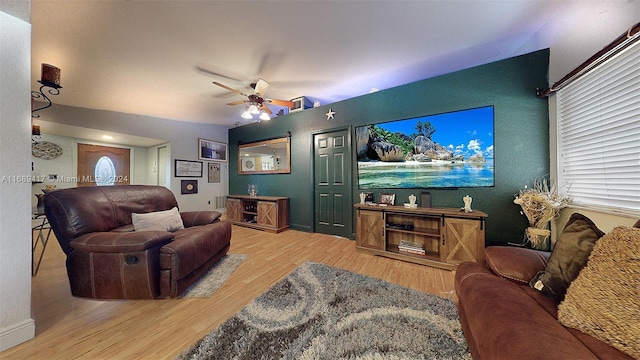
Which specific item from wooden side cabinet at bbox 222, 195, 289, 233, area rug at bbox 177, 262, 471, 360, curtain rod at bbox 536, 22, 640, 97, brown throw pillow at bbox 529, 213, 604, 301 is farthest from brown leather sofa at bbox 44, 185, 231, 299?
curtain rod at bbox 536, 22, 640, 97

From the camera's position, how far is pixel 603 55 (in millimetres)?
1381

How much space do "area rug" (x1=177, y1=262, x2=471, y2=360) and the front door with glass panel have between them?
19.6ft

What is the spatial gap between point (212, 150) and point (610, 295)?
21.2 feet

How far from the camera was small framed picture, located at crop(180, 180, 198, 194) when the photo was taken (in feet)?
16.2

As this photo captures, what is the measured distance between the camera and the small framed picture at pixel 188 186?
4938mm

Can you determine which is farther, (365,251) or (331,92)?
(331,92)

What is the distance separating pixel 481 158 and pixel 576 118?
30.3 inches

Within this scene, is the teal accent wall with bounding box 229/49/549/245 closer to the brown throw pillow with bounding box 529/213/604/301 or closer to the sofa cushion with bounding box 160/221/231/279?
the brown throw pillow with bounding box 529/213/604/301

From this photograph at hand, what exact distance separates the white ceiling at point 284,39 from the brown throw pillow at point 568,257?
1.70 meters

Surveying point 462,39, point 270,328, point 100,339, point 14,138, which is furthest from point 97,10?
point 462,39

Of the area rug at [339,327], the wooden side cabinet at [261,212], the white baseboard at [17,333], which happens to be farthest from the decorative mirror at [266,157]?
the white baseboard at [17,333]

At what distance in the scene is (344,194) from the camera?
337 centimetres

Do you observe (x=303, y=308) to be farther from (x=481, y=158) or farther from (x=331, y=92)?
(x=331, y=92)

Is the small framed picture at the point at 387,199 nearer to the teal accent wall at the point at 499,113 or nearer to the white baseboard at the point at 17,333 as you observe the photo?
the teal accent wall at the point at 499,113
